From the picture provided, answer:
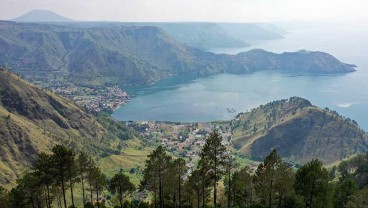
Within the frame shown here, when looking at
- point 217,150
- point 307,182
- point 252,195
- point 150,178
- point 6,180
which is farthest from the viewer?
point 6,180

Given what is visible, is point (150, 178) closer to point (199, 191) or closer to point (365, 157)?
point (199, 191)

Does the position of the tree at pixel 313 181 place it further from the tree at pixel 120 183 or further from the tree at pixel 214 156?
the tree at pixel 120 183

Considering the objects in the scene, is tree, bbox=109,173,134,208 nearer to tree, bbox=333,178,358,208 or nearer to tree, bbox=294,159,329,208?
tree, bbox=294,159,329,208

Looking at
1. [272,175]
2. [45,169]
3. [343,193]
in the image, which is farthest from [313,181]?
[45,169]

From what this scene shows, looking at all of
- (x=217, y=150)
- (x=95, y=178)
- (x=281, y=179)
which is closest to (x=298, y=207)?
(x=281, y=179)

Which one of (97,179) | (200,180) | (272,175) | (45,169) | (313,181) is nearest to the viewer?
(45,169)

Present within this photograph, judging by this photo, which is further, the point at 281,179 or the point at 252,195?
the point at 252,195

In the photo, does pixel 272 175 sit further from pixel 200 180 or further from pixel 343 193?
pixel 343 193

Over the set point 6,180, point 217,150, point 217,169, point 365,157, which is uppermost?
point 217,150

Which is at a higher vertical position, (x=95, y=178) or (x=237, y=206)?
(x=95, y=178)

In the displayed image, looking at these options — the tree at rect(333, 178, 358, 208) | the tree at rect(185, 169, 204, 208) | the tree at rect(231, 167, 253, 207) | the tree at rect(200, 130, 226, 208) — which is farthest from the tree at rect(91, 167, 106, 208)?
the tree at rect(333, 178, 358, 208)
